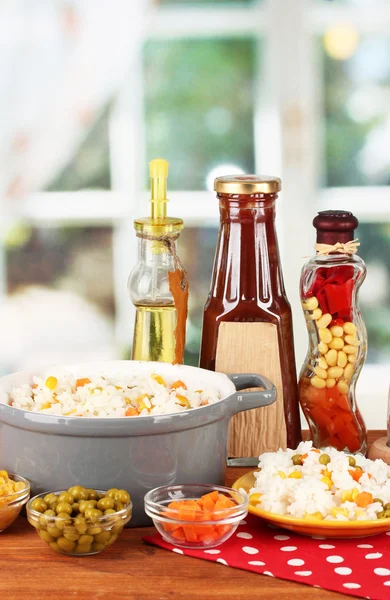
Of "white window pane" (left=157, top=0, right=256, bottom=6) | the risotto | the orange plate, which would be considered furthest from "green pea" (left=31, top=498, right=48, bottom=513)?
"white window pane" (left=157, top=0, right=256, bottom=6)

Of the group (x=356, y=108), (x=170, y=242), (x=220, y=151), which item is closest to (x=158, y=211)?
(x=170, y=242)

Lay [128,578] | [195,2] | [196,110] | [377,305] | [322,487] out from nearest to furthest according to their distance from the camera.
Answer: [128,578], [322,487], [195,2], [196,110], [377,305]

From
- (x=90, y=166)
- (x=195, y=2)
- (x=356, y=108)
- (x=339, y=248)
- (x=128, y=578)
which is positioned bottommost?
(x=128, y=578)

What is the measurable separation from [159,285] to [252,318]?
0.48 feet

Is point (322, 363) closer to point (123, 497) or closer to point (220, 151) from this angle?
point (123, 497)

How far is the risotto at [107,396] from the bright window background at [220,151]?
1818 millimetres

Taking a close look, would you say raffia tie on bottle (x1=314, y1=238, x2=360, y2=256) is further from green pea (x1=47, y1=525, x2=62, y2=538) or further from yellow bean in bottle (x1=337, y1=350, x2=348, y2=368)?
green pea (x1=47, y1=525, x2=62, y2=538)

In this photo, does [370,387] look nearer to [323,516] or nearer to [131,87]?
[131,87]

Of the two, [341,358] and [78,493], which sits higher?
[341,358]

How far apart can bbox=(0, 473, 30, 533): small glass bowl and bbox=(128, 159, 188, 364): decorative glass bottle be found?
1.12ft

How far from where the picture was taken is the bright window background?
3.05 meters

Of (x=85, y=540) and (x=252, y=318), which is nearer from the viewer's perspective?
(x=85, y=540)

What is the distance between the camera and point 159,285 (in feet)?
4.56

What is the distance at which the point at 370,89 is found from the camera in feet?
10.7
